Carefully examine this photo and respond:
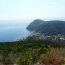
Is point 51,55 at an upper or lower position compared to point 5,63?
upper

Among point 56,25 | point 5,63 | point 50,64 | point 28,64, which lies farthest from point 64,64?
point 56,25

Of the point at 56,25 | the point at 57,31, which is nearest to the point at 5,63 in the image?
the point at 57,31

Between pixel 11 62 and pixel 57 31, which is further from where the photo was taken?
pixel 57 31

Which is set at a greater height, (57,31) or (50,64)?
(50,64)

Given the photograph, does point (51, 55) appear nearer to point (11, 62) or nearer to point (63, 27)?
point (11, 62)

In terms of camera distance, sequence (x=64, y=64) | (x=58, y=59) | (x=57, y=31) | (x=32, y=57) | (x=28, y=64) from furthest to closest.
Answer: (x=57, y=31), (x=32, y=57), (x=28, y=64), (x=58, y=59), (x=64, y=64)

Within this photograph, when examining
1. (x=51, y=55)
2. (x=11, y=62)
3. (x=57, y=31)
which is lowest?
(x=57, y=31)

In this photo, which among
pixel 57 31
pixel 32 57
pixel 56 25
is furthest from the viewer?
pixel 56 25

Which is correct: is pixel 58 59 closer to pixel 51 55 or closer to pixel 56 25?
pixel 51 55

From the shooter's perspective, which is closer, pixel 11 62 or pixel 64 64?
pixel 64 64
